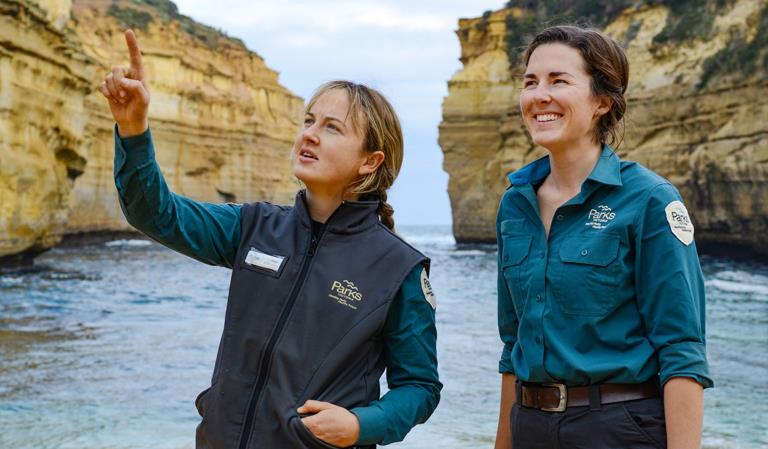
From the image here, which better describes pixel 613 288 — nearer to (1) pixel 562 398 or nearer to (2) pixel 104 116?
(1) pixel 562 398

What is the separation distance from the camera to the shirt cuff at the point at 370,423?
188 centimetres

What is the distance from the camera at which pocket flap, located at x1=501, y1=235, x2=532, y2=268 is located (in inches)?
80.9

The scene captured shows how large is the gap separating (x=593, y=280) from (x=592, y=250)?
0.23ft

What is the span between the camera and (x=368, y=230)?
207cm

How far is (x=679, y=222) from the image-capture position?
184 cm

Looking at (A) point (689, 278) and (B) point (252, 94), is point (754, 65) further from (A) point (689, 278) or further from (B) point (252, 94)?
(B) point (252, 94)

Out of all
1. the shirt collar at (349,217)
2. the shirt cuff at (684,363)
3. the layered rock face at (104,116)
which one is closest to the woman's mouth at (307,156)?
the shirt collar at (349,217)

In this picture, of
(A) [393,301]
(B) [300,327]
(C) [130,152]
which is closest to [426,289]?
(A) [393,301]


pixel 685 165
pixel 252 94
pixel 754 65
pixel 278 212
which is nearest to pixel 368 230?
pixel 278 212

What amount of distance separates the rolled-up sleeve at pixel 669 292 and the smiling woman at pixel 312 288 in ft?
1.73

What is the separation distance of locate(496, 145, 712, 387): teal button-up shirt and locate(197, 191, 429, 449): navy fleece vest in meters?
0.34

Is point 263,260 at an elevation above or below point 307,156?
below

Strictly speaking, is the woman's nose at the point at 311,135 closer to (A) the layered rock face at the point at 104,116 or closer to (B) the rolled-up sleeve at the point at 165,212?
(B) the rolled-up sleeve at the point at 165,212

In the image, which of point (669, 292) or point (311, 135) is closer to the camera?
point (669, 292)
